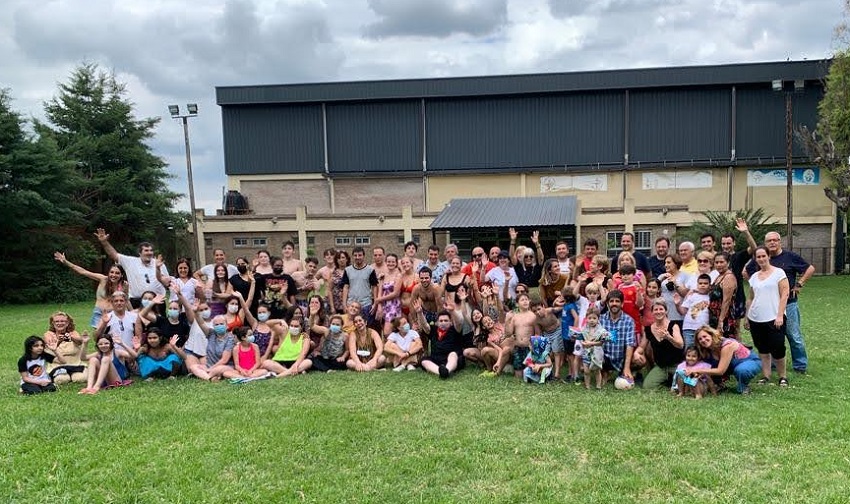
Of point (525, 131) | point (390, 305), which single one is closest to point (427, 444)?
point (390, 305)

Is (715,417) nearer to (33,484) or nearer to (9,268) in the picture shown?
(33,484)

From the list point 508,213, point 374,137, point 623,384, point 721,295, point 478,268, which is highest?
point 374,137

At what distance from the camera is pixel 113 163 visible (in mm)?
29656

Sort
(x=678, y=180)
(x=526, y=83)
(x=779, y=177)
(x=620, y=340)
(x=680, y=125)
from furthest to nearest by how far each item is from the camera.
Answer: (x=526, y=83)
(x=680, y=125)
(x=678, y=180)
(x=779, y=177)
(x=620, y=340)

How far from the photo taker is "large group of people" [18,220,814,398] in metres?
7.00

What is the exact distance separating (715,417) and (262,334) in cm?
604

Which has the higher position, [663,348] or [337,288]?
[337,288]

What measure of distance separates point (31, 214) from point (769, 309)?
985 inches

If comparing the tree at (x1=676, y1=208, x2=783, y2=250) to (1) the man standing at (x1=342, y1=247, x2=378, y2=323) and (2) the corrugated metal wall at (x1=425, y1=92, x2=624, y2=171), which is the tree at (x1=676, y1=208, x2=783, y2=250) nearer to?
(2) the corrugated metal wall at (x1=425, y1=92, x2=624, y2=171)

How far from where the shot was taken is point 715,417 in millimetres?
5637

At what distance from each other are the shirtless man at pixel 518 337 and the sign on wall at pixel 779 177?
30.4 m

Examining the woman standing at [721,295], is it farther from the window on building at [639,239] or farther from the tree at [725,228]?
the window on building at [639,239]

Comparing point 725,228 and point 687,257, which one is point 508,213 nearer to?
point 725,228

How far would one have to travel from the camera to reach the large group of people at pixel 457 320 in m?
7.00
